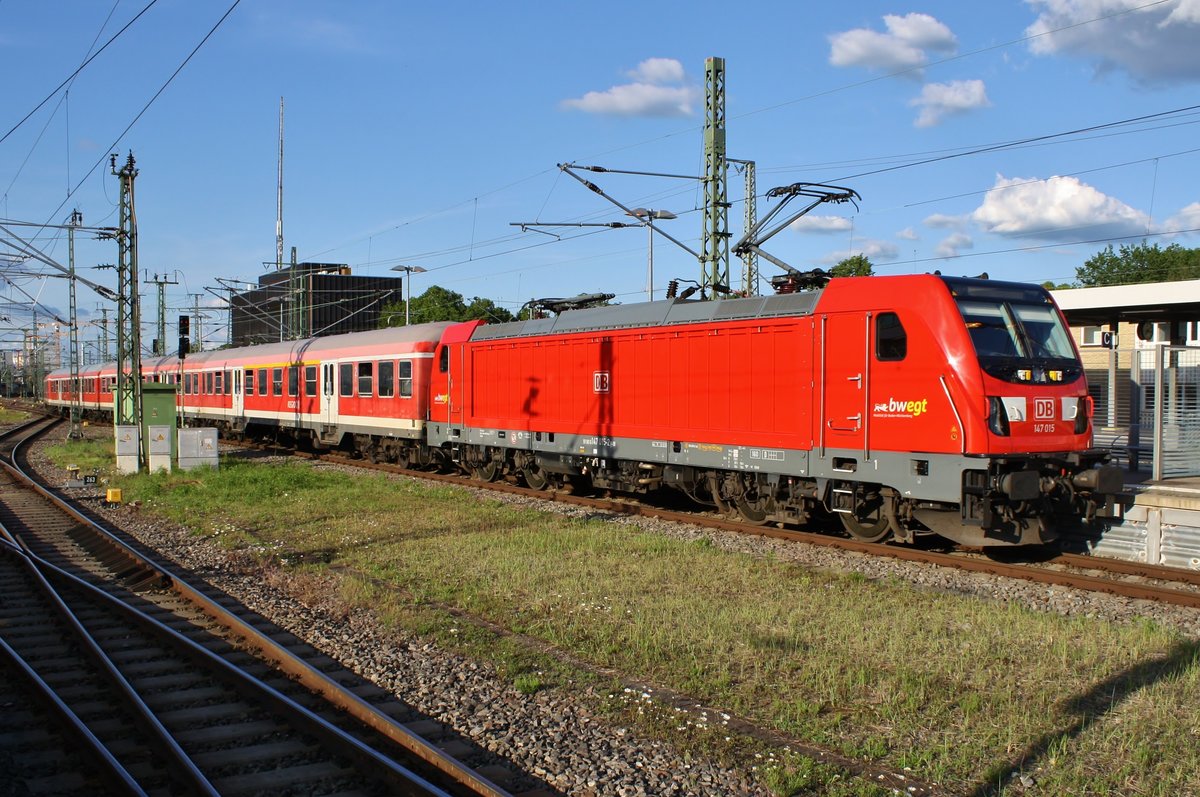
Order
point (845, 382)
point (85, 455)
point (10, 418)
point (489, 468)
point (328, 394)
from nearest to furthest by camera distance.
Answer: point (845, 382), point (489, 468), point (328, 394), point (85, 455), point (10, 418)

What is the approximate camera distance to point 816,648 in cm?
820

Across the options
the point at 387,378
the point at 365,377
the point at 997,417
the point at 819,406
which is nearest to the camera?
the point at 997,417

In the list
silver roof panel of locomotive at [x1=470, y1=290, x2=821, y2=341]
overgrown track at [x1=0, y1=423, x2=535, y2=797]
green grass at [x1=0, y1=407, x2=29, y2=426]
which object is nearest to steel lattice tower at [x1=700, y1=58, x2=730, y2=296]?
silver roof panel of locomotive at [x1=470, y1=290, x2=821, y2=341]

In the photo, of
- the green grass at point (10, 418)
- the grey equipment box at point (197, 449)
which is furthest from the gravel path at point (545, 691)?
the green grass at point (10, 418)

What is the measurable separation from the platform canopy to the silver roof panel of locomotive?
798 cm

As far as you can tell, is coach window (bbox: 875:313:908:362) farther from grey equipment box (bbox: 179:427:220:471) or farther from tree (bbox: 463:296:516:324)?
tree (bbox: 463:296:516:324)

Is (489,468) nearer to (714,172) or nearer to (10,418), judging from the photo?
(714,172)

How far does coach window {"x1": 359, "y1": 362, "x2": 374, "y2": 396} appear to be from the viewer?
2512 centimetres

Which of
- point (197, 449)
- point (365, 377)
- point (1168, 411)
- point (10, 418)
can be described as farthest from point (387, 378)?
point (10, 418)

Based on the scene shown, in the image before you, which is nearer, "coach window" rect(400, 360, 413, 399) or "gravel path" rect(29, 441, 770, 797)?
"gravel path" rect(29, 441, 770, 797)

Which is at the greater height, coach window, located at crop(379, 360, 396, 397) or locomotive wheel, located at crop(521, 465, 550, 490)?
coach window, located at crop(379, 360, 396, 397)

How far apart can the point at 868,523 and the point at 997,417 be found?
109 inches

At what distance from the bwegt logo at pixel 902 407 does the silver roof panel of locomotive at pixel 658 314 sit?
1.82 metres

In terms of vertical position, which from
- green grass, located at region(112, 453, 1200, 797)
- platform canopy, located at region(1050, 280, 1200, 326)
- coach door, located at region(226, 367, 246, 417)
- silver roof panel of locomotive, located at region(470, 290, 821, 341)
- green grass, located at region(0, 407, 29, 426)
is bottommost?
green grass, located at region(112, 453, 1200, 797)
